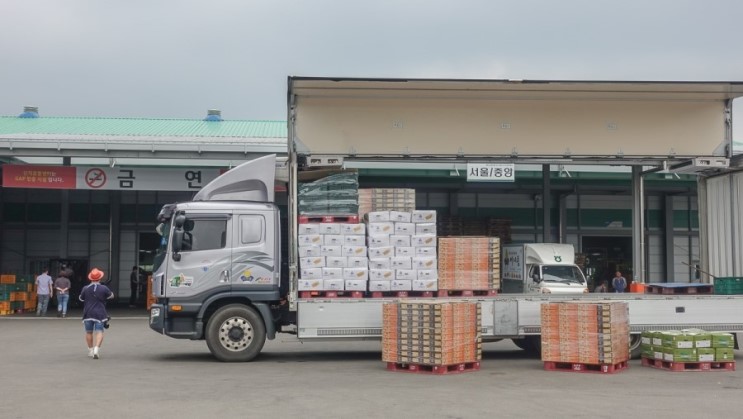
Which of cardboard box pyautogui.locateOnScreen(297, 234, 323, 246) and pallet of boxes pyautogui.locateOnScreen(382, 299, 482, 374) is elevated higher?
cardboard box pyautogui.locateOnScreen(297, 234, 323, 246)

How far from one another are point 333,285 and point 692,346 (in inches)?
250

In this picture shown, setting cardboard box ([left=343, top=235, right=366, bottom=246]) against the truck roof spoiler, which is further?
the truck roof spoiler

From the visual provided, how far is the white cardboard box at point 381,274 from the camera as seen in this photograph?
48.4ft

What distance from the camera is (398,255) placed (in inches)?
583

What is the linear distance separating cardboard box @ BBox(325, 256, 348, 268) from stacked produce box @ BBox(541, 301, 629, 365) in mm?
3597

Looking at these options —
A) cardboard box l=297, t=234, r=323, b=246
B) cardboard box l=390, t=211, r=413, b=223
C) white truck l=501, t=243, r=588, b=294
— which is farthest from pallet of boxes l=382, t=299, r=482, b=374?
white truck l=501, t=243, r=588, b=294

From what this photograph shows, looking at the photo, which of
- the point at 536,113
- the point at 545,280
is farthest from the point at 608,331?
the point at 545,280

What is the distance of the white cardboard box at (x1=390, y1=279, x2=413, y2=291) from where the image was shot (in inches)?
580

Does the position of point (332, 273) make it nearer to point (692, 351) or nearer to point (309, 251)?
point (309, 251)

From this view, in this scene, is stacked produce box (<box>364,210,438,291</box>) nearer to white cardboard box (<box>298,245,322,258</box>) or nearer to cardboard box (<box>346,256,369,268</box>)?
cardboard box (<box>346,256,369,268</box>)

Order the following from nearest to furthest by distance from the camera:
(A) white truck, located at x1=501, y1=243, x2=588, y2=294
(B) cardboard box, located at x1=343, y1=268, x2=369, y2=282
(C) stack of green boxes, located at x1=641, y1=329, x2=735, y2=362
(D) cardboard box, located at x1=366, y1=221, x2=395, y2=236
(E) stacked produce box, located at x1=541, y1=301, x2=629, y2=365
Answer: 1. (E) stacked produce box, located at x1=541, y1=301, x2=629, y2=365
2. (C) stack of green boxes, located at x1=641, y1=329, x2=735, y2=362
3. (B) cardboard box, located at x1=343, y1=268, x2=369, y2=282
4. (D) cardboard box, located at x1=366, y1=221, x2=395, y2=236
5. (A) white truck, located at x1=501, y1=243, x2=588, y2=294

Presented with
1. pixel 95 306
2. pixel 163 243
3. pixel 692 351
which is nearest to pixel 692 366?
pixel 692 351

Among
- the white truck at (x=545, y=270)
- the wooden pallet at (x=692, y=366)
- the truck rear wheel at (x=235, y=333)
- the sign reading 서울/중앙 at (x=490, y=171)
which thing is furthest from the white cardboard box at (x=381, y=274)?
the white truck at (x=545, y=270)

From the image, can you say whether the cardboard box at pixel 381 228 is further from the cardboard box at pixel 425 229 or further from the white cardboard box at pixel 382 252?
the cardboard box at pixel 425 229
